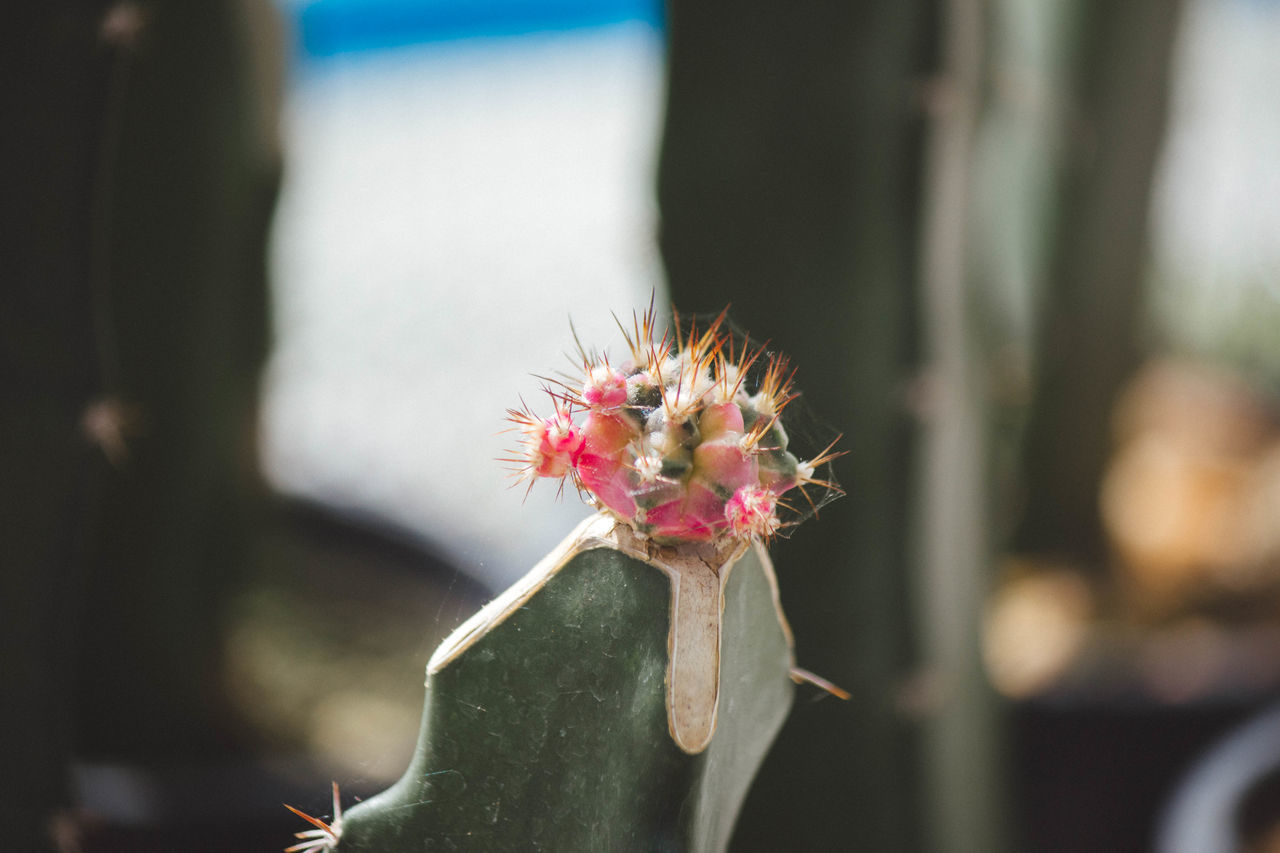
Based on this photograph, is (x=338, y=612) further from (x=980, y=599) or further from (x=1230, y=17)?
(x=1230, y=17)

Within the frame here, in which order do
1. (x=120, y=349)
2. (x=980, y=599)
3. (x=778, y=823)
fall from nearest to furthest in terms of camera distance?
(x=778, y=823)
(x=980, y=599)
(x=120, y=349)

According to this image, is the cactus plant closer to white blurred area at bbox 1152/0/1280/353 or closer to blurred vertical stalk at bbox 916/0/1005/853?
blurred vertical stalk at bbox 916/0/1005/853

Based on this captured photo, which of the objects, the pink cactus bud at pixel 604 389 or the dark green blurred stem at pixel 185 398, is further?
the dark green blurred stem at pixel 185 398

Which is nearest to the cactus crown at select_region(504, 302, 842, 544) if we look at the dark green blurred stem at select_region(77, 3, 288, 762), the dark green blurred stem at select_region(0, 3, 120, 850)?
the dark green blurred stem at select_region(0, 3, 120, 850)

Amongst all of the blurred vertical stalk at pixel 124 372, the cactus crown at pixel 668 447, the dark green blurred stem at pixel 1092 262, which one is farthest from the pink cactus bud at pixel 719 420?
the dark green blurred stem at pixel 1092 262

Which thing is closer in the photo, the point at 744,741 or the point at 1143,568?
the point at 744,741

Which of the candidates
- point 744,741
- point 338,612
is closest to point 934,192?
point 744,741

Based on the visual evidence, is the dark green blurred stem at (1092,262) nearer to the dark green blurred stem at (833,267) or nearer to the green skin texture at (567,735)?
the dark green blurred stem at (833,267)
